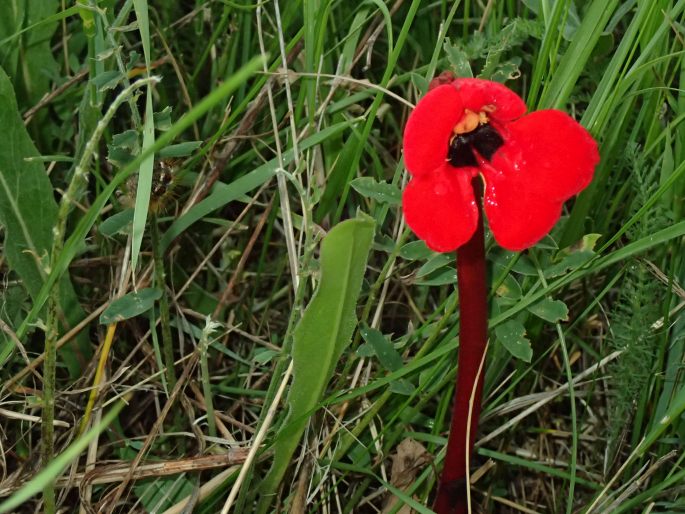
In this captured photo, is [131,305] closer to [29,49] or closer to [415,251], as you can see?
[415,251]

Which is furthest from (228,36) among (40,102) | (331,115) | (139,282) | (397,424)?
(397,424)

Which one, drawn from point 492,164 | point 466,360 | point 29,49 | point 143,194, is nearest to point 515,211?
point 492,164

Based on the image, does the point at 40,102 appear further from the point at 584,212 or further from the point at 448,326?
the point at 584,212

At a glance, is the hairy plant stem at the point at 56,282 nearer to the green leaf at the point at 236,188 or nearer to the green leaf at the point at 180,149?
the green leaf at the point at 180,149

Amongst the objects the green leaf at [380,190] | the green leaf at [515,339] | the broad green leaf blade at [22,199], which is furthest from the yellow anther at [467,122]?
the broad green leaf blade at [22,199]

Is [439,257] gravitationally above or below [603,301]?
above

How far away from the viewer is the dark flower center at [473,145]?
2.98ft

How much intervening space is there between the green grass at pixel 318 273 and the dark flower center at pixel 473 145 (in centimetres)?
19

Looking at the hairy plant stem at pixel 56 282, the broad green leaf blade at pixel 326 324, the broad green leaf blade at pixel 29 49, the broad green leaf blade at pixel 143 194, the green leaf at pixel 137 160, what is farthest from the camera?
the broad green leaf blade at pixel 29 49

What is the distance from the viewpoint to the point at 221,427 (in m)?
1.34

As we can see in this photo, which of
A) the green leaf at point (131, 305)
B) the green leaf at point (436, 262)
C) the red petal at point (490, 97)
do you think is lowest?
the green leaf at point (131, 305)

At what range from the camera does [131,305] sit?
1.24 metres

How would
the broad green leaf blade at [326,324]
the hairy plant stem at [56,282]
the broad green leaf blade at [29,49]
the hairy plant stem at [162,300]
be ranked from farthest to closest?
the broad green leaf blade at [29,49] → the hairy plant stem at [162,300] → the broad green leaf blade at [326,324] → the hairy plant stem at [56,282]

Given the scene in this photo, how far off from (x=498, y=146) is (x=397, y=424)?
1.97 feet
